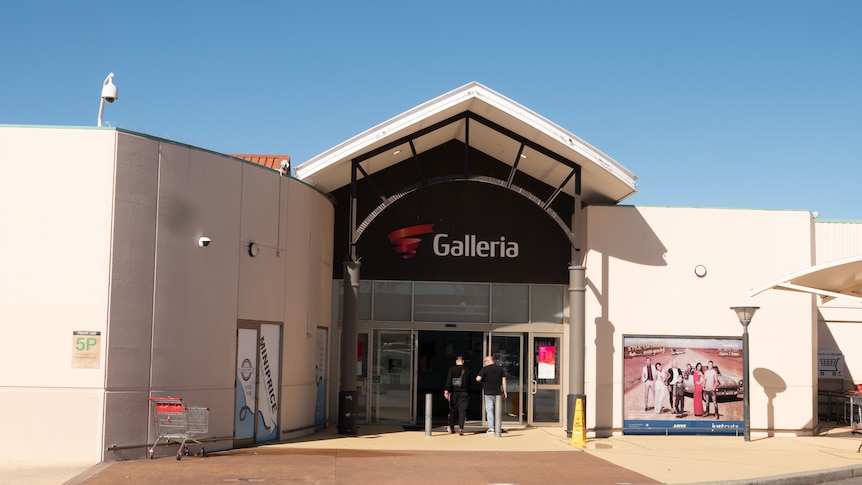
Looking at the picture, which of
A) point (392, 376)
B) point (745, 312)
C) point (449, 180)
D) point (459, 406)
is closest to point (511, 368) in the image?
point (459, 406)

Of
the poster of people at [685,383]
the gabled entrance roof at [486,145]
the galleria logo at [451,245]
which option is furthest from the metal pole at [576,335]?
the galleria logo at [451,245]

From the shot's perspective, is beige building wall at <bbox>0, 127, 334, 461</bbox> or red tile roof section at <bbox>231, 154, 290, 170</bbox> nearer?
beige building wall at <bbox>0, 127, 334, 461</bbox>

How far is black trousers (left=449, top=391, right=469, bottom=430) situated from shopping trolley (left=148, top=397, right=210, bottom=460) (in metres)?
6.37

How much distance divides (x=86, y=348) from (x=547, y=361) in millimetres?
10647

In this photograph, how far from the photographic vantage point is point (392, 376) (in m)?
21.0

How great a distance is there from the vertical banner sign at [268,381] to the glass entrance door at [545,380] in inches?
249

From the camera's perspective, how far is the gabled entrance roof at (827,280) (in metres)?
17.1

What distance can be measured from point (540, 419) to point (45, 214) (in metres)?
11.6

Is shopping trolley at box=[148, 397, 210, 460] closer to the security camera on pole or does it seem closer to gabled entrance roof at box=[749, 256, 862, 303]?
the security camera on pole

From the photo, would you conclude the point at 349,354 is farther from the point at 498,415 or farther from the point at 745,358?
the point at 745,358

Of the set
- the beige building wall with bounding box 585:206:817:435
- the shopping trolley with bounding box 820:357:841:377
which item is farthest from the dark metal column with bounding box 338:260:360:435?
the shopping trolley with bounding box 820:357:841:377

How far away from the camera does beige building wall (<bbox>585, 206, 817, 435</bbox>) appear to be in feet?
66.2

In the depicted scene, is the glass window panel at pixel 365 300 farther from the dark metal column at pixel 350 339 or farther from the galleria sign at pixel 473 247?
the dark metal column at pixel 350 339

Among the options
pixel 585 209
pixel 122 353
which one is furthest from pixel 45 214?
pixel 585 209
